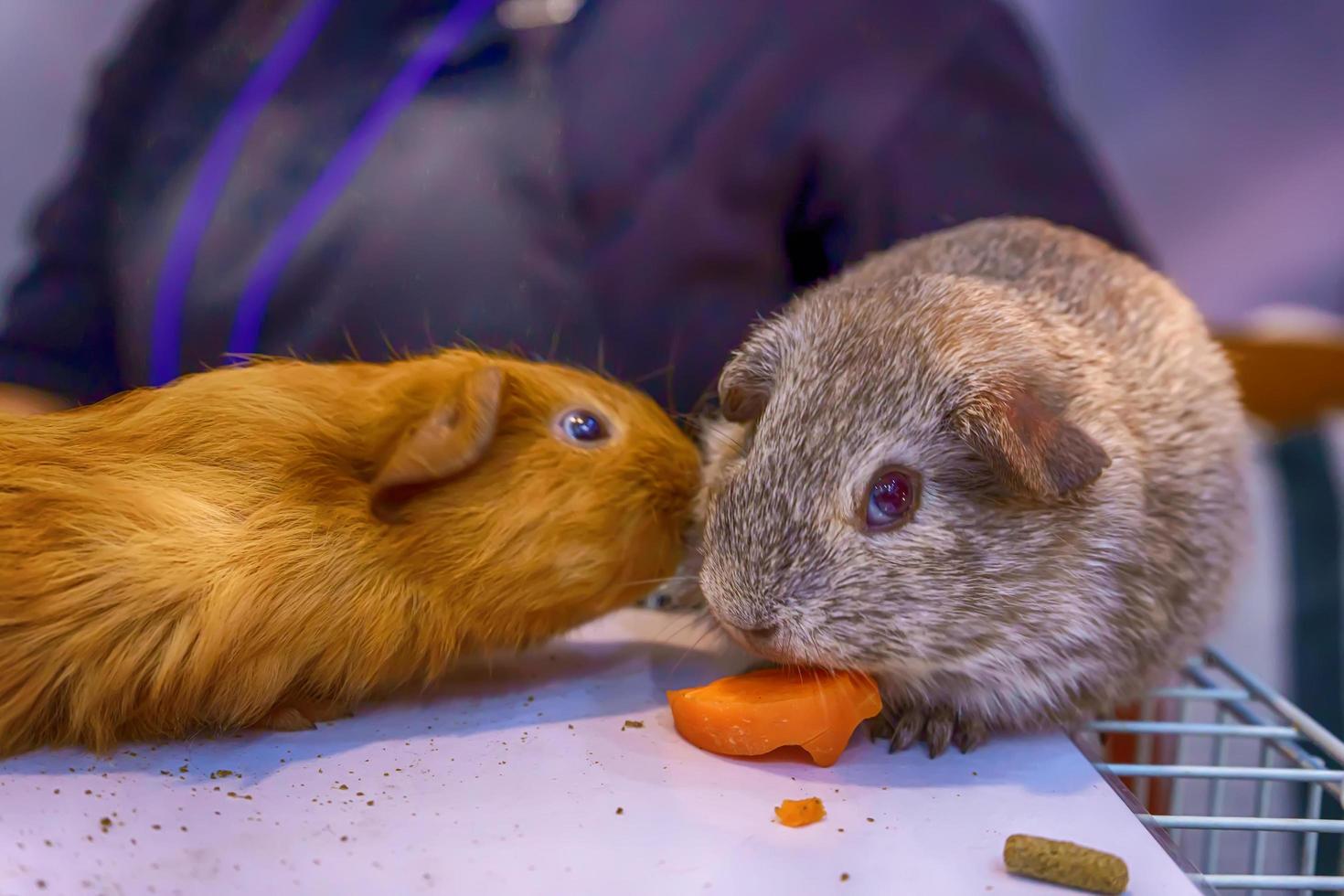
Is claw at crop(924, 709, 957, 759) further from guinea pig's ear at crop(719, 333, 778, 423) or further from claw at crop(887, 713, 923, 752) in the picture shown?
guinea pig's ear at crop(719, 333, 778, 423)

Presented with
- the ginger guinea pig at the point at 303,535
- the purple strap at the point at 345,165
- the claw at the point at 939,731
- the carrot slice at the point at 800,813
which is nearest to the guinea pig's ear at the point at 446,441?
the ginger guinea pig at the point at 303,535

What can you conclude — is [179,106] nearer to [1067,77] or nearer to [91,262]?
[91,262]

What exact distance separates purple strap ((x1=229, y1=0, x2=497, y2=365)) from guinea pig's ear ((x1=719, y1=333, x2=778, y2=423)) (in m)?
0.66

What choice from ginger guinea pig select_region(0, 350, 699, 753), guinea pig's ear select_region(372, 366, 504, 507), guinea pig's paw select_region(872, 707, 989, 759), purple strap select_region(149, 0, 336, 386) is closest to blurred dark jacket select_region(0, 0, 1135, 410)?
purple strap select_region(149, 0, 336, 386)

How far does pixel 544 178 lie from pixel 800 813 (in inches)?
42.7

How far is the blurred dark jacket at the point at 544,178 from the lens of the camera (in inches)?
54.8

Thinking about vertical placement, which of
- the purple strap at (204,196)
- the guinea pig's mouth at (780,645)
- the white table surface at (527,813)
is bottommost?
the white table surface at (527,813)

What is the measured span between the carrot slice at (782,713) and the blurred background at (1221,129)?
155 centimetres

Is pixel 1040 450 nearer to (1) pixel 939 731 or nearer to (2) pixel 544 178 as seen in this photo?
(1) pixel 939 731

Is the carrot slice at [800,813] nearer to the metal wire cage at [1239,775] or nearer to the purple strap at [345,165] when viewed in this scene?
the metal wire cage at [1239,775]

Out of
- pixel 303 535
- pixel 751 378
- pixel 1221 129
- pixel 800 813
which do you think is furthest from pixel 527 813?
pixel 1221 129

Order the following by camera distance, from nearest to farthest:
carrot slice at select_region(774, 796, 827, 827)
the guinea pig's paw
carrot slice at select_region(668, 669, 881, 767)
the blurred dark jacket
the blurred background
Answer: carrot slice at select_region(774, 796, 827, 827) < carrot slice at select_region(668, 669, 881, 767) < the guinea pig's paw < the blurred dark jacket < the blurred background

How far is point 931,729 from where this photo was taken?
1.22 metres

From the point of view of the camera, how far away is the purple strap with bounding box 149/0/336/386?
4.59 ft
